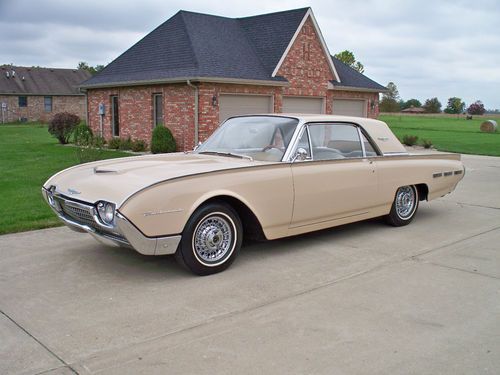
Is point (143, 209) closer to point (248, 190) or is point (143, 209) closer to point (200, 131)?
point (248, 190)

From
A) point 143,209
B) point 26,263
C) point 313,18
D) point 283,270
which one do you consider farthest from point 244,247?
point 313,18

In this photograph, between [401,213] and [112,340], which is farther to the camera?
[401,213]

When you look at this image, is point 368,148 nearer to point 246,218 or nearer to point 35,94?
point 246,218

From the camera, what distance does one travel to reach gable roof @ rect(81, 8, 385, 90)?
17.5 metres

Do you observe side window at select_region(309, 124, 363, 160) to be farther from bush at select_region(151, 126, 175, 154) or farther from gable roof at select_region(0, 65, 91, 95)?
gable roof at select_region(0, 65, 91, 95)

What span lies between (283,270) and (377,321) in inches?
56.0

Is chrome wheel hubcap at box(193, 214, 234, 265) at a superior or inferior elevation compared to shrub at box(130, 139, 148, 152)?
inferior

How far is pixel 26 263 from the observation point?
548cm

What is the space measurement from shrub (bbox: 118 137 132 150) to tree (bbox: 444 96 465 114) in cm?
9856

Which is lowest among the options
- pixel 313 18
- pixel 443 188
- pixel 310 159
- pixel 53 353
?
pixel 53 353

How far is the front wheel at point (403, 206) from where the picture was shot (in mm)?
7219

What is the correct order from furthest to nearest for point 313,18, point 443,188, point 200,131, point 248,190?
point 313,18 < point 200,131 < point 443,188 < point 248,190

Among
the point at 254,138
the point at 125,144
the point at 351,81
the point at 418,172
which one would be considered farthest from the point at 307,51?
the point at 254,138

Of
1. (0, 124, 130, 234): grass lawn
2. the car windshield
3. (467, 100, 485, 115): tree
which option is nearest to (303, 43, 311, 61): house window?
(0, 124, 130, 234): grass lawn
